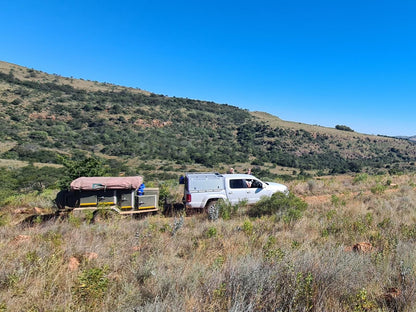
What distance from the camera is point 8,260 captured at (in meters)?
3.48

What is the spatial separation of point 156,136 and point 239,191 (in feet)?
133

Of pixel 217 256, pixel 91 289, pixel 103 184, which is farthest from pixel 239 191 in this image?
pixel 91 289

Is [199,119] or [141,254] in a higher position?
[199,119]

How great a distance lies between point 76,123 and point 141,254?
49042mm

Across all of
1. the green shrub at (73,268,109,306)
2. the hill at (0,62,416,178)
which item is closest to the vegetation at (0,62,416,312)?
the green shrub at (73,268,109,306)

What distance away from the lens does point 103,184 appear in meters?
7.65

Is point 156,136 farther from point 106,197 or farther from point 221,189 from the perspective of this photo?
point 106,197

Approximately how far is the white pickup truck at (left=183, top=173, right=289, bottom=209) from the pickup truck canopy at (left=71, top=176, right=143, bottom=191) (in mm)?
2216

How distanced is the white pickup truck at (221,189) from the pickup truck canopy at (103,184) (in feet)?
7.27

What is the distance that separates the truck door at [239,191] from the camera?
9680 millimetres

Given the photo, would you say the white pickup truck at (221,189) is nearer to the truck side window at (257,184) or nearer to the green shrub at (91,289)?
the truck side window at (257,184)

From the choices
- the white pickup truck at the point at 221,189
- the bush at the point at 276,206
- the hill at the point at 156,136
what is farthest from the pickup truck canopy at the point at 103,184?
the hill at the point at 156,136

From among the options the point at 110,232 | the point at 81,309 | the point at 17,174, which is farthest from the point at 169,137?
the point at 81,309

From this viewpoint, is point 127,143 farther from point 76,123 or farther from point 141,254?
point 141,254
